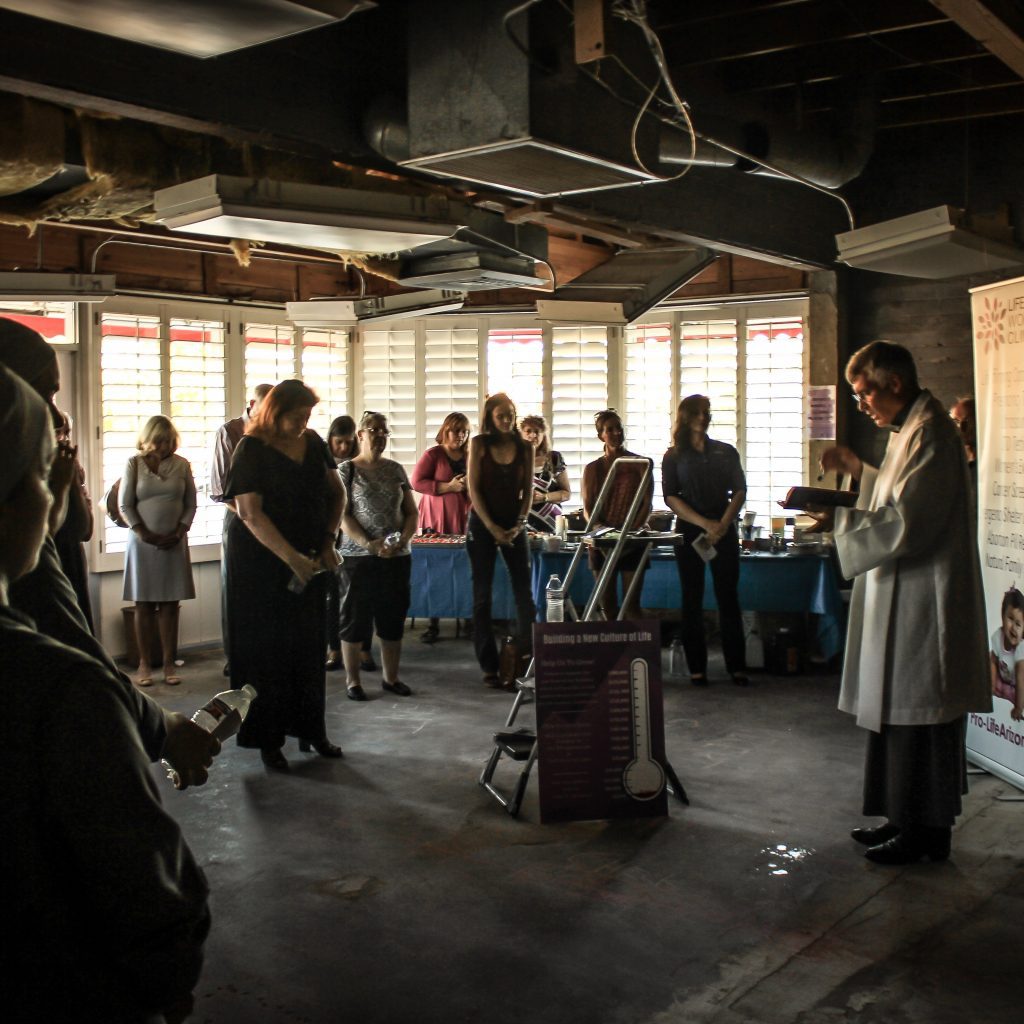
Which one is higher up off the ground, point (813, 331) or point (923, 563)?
point (813, 331)

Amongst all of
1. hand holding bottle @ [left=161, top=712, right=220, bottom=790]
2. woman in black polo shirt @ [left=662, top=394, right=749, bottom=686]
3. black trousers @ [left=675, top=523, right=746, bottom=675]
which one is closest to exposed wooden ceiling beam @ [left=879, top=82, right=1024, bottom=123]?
woman in black polo shirt @ [left=662, top=394, right=749, bottom=686]

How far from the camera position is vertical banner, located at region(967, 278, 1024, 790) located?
445 centimetres

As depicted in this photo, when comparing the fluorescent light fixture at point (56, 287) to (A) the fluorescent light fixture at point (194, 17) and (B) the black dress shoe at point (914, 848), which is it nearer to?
(A) the fluorescent light fixture at point (194, 17)

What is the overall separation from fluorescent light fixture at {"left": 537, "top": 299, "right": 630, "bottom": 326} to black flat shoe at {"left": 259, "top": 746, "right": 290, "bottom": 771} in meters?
3.80

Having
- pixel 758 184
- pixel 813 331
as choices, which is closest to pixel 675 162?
pixel 758 184

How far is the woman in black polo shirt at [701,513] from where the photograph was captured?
6.46 metres

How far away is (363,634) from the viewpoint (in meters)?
6.07

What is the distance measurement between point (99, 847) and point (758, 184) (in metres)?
5.85

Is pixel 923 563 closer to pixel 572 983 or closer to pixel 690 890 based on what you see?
pixel 690 890

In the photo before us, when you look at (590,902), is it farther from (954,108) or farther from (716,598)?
(954,108)

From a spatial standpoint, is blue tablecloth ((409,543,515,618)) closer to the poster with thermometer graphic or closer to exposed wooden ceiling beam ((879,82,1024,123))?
the poster with thermometer graphic

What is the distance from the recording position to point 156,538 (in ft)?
21.8

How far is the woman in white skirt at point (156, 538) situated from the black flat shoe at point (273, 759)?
6.45ft

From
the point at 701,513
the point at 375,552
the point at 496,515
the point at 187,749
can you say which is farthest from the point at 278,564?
the point at 187,749
